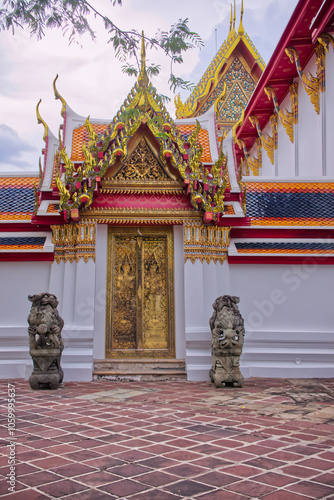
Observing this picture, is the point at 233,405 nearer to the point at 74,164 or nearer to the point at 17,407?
the point at 17,407

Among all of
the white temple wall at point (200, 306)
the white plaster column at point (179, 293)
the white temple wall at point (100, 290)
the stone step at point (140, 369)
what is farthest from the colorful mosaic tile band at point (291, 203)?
the stone step at point (140, 369)

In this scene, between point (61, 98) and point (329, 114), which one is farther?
point (329, 114)

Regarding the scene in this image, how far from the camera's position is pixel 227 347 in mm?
6051

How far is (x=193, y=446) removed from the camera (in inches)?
137

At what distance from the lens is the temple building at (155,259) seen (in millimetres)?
6801

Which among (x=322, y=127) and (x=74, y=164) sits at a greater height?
(x=322, y=127)

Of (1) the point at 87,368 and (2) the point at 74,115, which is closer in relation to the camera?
(1) the point at 87,368

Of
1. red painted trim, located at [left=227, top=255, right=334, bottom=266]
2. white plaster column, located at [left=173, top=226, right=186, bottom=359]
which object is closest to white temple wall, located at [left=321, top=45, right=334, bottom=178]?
red painted trim, located at [left=227, top=255, right=334, bottom=266]

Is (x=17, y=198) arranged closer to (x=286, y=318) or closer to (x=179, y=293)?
(x=179, y=293)

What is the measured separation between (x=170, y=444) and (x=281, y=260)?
4.23 meters

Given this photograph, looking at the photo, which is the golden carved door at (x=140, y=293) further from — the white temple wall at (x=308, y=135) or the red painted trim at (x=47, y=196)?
the white temple wall at (x=308, y=135)

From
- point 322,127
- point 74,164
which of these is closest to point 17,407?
point 74,164

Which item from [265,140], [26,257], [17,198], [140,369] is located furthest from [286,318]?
[265,140]

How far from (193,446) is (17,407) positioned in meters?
2.15
